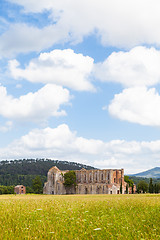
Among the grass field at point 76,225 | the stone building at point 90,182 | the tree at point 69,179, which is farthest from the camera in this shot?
the tree at point 69,179

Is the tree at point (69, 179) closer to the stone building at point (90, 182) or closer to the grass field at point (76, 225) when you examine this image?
the stone building at point (90, 182)

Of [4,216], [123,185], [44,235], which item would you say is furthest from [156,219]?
[123,185]

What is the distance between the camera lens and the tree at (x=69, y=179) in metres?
122

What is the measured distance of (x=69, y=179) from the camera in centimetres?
12288

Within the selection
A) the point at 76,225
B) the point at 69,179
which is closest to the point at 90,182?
the point at 69,179

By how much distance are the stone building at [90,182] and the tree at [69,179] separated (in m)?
2.04

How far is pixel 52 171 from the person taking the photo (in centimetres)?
12706

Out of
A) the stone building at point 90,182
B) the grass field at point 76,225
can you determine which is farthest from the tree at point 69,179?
the grass field at point 76,225

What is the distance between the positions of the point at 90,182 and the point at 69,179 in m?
9.62

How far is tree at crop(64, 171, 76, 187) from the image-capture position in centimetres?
12246

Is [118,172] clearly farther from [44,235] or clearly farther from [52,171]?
[44,235]

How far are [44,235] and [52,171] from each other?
4590 inches

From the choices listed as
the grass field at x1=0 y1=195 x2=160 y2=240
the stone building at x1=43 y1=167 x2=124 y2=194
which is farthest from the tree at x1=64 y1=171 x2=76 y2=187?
the grass field at x1=0 y1=195 x2=160 y2=240

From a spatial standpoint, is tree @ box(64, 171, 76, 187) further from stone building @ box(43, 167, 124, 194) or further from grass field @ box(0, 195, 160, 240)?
grass field @ box(0, 195, 160, 240)
